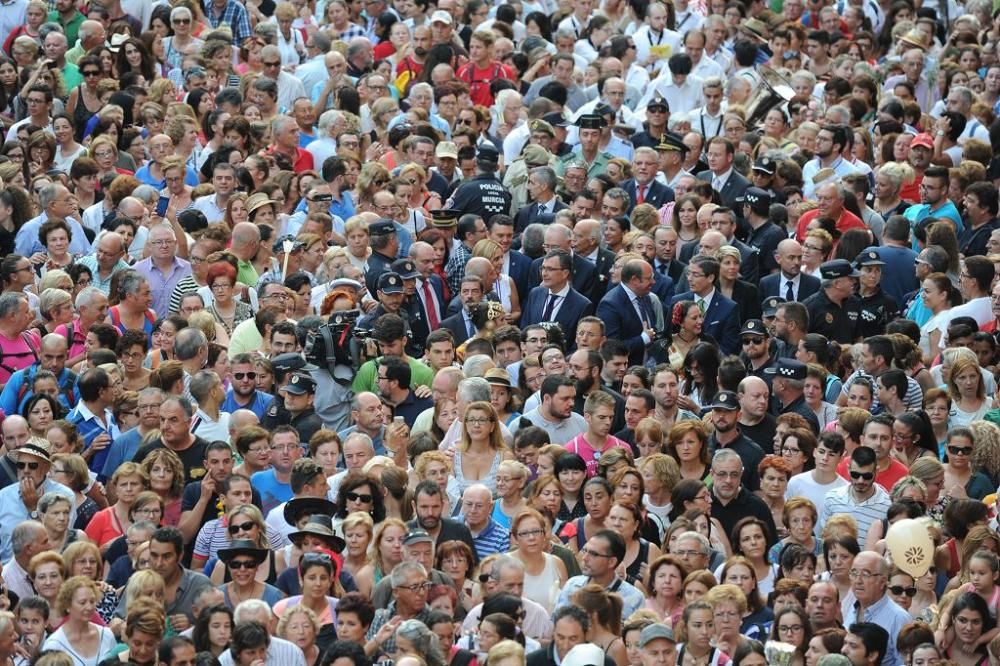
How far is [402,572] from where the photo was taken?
12.9 metres

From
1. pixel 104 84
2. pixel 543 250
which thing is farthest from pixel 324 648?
pixel 104 84

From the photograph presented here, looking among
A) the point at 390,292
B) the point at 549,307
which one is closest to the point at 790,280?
the point at 549,307

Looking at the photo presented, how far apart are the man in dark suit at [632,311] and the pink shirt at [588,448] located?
1.88 m

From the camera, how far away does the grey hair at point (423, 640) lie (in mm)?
12352

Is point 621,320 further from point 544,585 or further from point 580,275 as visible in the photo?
point 544,585

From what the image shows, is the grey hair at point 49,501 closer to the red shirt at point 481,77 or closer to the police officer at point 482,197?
the police officer at point 482,197

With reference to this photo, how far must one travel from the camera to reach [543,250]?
60.0 feet

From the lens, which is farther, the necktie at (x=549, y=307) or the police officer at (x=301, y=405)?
the necktie at (x=549, y=307)

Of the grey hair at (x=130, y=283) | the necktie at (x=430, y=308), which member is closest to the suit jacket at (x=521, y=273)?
the necktie at (x=430, y=308)

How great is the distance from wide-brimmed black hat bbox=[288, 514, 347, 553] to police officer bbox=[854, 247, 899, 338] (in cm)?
499

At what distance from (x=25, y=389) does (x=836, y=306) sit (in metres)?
5.69

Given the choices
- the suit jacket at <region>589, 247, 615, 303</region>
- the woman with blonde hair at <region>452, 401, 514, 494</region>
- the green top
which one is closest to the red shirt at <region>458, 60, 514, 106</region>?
the suit jacket at <region>589, 247, 615, 303</region>

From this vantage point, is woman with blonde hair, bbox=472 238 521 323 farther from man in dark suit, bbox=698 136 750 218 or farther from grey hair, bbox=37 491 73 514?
grey hair, bbox=37 491 73 514

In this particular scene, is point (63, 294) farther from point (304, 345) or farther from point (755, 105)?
point (755, 105)
